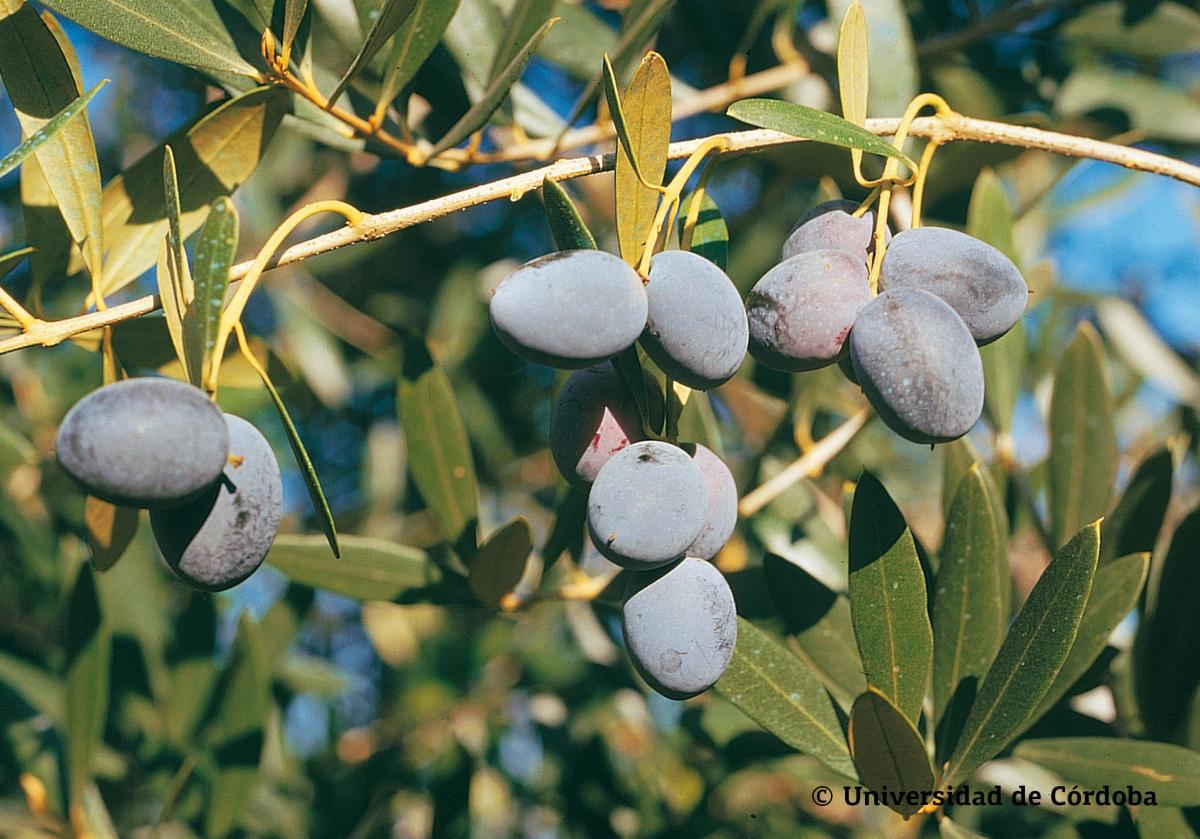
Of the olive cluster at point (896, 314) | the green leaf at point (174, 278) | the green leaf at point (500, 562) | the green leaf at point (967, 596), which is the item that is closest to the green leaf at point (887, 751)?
the green leaf at point (967, 596)

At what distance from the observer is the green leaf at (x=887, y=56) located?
1495 mm

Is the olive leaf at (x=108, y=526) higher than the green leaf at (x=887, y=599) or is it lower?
lower

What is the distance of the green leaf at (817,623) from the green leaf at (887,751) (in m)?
0.12

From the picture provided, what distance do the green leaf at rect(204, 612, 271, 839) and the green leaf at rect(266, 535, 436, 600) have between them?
279 millimetres

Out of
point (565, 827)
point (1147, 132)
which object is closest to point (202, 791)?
point (565, 827)

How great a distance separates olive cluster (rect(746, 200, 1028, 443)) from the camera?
774 millimetres

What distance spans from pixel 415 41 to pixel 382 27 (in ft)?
0.54

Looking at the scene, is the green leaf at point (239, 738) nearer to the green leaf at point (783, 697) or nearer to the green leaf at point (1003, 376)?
the green leaf at point (783, 697)

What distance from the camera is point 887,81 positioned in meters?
1.50

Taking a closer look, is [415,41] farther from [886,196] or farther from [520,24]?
[886,196]

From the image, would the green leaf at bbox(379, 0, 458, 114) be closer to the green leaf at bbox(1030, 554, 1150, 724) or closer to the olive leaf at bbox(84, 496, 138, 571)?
the olive leaf at bbox(84, 496, 138, 571)

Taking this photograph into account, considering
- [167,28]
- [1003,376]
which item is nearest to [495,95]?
[167,28]

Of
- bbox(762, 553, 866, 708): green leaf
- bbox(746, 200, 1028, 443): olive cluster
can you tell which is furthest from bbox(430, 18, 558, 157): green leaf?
bbox(762, 553, 866, 708): green leaf

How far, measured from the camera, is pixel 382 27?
960mm
